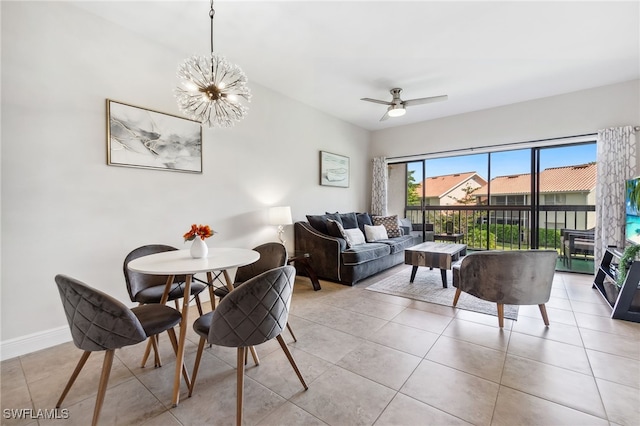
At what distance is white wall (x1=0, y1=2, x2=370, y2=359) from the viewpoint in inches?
77.5

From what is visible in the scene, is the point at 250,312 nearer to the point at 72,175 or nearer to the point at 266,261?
the point at 266,261

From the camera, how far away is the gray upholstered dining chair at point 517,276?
223 centimetres

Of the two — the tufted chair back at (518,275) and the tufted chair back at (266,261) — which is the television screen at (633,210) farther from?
the tufted chair back at (266,261)

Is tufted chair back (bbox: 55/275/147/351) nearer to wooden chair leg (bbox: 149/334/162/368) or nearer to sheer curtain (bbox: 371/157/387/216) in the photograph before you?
wooden chair leg (bbox: 149/334/162/368)

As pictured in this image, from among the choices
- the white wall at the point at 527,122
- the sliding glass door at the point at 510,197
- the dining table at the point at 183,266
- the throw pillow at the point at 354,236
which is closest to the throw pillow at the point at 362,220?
the throw pillow at the point at 354,236

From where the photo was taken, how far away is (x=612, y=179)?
3592mm

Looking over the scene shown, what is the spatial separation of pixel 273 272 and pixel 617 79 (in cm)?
526

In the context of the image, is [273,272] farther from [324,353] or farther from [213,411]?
[324,353]

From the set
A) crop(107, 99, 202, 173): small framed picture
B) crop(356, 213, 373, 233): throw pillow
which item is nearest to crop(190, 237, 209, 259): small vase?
crop(107, 99, 202, 173): small framed picture

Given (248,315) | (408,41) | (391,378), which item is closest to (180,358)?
(248,315)

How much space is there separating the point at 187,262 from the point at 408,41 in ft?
9.55

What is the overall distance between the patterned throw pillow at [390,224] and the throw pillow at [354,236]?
2.52 ft

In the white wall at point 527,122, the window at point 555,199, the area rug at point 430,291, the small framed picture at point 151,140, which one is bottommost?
the area rug at point 430,291

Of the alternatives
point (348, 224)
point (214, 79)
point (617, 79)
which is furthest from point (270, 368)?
point (617, 79)
